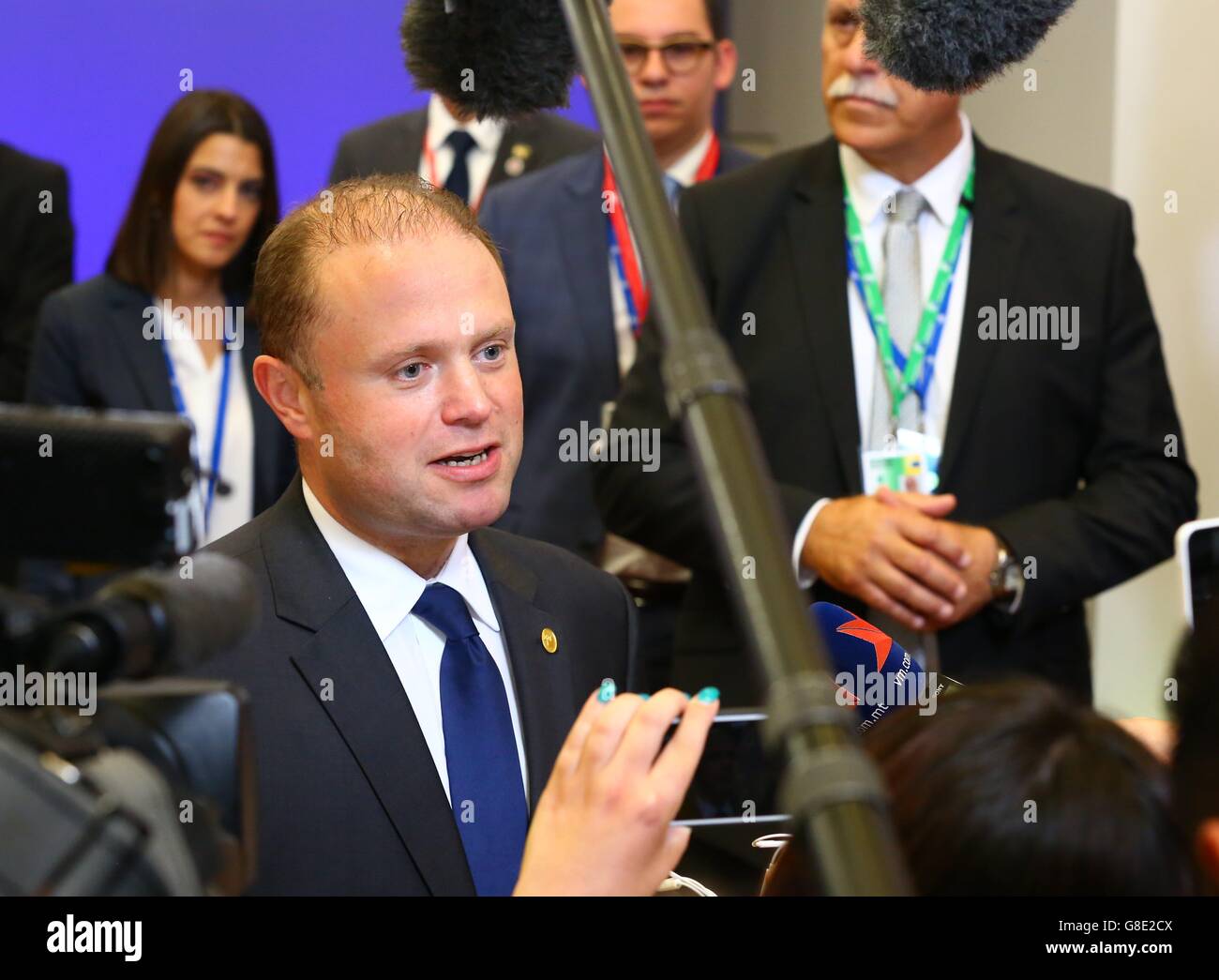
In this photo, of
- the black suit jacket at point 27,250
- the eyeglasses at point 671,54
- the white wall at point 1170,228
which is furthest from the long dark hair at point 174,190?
the white wall at point 1170,228

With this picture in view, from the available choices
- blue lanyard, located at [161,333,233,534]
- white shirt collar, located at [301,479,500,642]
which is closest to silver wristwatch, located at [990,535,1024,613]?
white shirt collar, located at [301,479,500,642]

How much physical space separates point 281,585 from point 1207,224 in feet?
7.63

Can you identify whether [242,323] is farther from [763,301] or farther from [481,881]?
[481,881]

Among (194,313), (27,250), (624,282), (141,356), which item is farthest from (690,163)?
(27,250)

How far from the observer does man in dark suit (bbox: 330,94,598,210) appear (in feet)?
10.4

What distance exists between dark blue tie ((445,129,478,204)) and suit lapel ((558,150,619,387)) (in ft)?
1.11

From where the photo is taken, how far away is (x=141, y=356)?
277cm

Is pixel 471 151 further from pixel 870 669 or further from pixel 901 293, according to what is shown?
pixel 870 669

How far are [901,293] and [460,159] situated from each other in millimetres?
1086

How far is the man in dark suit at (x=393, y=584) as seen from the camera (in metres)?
1.38

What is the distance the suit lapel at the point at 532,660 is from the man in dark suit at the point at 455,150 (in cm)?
162

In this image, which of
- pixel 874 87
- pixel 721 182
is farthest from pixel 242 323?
pixel 874 87

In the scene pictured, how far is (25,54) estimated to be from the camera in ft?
11.8

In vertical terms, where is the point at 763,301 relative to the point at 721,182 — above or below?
below
